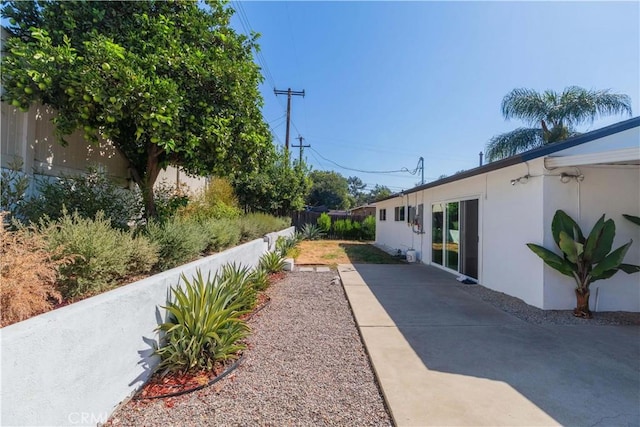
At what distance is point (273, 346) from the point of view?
3.92 meters

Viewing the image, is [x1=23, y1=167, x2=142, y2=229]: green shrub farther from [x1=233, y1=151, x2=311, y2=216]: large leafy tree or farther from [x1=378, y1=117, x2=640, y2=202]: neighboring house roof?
[x1=233, y1=151, x2=311, y2=216]: large leafy tree

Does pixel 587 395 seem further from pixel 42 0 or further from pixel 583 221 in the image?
pixel 42 0

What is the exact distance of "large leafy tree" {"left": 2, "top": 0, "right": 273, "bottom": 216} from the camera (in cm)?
344

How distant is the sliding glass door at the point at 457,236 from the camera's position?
7.96 m

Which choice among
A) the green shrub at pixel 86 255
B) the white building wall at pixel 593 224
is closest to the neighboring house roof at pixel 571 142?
the white building wall at pixel 593 224

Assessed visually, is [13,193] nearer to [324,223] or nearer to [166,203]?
[166,203]

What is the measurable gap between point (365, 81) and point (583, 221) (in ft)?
37.0

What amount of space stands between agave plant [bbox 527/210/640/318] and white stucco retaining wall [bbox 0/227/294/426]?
597cm

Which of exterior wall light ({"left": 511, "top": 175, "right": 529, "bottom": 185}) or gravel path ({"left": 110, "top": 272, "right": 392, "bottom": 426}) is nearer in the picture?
gravel path ({"left": 110, "top": 272, "right": 392, "bottom": 426})

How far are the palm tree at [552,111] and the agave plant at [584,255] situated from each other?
13.0 meters

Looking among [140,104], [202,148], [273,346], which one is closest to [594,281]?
[273,346]

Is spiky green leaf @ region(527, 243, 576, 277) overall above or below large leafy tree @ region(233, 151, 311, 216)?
below

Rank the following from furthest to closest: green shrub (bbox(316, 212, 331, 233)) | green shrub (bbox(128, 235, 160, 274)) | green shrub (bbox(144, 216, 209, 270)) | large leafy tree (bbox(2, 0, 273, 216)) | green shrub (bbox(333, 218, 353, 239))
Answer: green shrub (bbox(333, 218, 353, 239)) → green shrub (bbox(316, 212, 331, 233)) → green shrub (bbox(144, 216, 209, 270)) → green shrub (bbox(128, 235, 160, 274)) → large leafy tree (bbox(2, 0, 273, 216))

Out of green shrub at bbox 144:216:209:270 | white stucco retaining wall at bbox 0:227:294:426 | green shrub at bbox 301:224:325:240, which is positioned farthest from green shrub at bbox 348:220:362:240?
white stucco retaining wall at bbox 0:227:294:426
